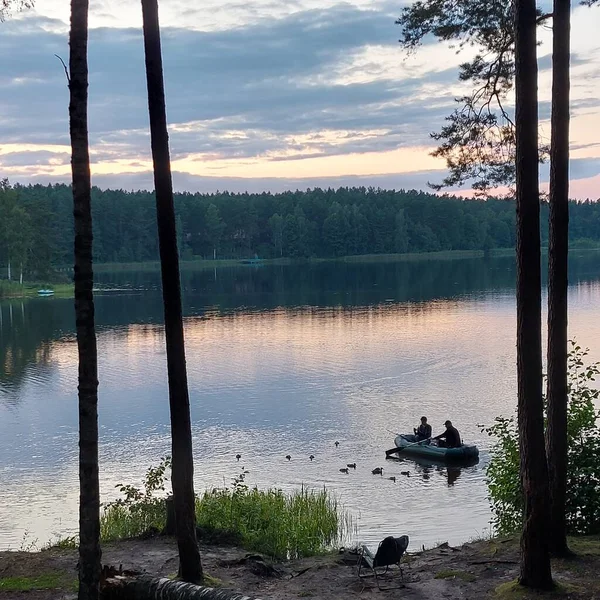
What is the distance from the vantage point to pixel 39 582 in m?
10.3

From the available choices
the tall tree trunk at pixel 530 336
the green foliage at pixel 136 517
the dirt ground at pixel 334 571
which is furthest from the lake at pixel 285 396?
the tall tree trunk at pixel 530 336

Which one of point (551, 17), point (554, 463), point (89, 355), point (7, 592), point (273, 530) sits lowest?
point (273, 530)

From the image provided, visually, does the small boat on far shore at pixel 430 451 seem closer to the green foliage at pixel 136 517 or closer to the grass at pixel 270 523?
the grass at pixel 270 523

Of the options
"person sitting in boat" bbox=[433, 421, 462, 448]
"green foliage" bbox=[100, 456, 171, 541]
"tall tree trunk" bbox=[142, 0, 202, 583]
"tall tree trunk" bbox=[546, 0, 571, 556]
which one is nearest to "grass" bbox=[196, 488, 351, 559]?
"green foliage" bbox=[100, 456, 171, 541]

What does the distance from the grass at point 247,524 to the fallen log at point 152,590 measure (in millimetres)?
Result: 4105

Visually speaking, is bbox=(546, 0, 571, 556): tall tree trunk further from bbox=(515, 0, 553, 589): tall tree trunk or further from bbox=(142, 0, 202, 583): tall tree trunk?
bbox=(142, 0, 202, 583): tall tree trunk

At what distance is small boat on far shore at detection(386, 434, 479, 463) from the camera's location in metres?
25.3

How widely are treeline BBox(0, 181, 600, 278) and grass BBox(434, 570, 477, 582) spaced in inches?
5193

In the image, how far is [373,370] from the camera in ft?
135

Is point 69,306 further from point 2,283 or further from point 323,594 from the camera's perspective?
point 323,594

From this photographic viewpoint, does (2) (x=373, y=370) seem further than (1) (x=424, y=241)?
No

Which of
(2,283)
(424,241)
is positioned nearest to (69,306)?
(2,283)

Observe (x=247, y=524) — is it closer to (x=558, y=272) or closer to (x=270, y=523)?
(x=270, y=523)

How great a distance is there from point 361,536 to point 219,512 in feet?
17.0
